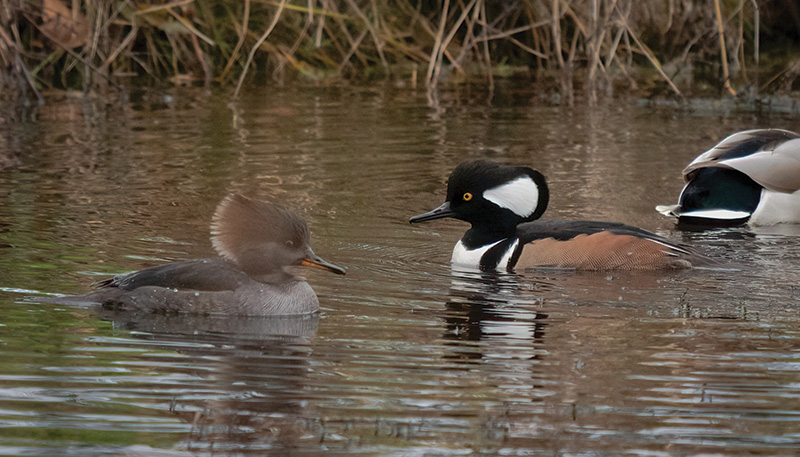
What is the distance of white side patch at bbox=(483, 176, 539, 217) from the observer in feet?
24.9

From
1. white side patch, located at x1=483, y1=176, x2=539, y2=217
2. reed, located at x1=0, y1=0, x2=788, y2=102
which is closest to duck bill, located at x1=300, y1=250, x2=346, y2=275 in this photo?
white side patch, located at x1=483, y1=176, x2=539, y2=217

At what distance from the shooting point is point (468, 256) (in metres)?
7.56

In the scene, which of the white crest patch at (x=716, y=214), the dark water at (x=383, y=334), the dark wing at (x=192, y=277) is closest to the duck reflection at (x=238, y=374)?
the dark water at (x=383, y=334)

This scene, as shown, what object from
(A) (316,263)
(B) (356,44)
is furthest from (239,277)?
(B) (356,44)

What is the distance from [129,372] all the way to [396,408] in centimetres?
114

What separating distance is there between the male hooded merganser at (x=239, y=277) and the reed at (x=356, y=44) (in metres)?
8.37

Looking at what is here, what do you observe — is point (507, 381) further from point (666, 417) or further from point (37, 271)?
point (37, 271)

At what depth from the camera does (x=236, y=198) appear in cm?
602

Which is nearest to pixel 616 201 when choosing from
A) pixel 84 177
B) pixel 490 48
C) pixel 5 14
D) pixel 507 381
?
pixel 84 177

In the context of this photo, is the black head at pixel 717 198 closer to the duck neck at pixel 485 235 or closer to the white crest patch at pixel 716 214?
the white crest patch at pixel 716 214

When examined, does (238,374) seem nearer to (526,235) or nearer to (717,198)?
(526,235)

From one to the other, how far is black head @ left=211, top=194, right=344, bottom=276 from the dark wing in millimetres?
76

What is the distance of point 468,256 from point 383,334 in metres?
1.91

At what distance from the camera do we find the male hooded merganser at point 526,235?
736cm
